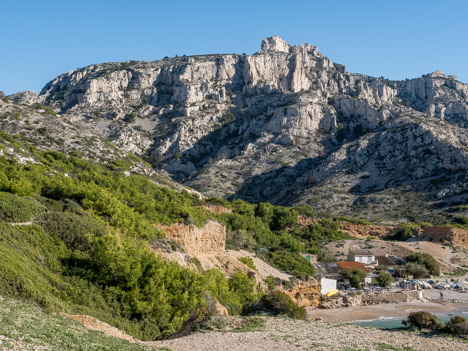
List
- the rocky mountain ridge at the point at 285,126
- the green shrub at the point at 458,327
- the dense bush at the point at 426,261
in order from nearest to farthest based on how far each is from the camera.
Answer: the green shrub at the point at 458,327, the dense bush at the point at 426,261, the rocky mountain ridge at the point at 285,126

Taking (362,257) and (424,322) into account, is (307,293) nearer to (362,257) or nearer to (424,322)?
(424,322)

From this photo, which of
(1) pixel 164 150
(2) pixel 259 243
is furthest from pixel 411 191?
(1) pixel 164 150

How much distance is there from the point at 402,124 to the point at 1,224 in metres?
100

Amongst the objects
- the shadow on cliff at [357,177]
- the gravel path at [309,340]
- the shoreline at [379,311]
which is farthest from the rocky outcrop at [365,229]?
the gravel path at [309,340]

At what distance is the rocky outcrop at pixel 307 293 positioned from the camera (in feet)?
131

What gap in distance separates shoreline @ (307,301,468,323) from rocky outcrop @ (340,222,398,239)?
102 ft

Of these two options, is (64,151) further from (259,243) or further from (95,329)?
(95,329)

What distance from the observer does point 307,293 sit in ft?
135

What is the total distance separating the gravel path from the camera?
1520 cm

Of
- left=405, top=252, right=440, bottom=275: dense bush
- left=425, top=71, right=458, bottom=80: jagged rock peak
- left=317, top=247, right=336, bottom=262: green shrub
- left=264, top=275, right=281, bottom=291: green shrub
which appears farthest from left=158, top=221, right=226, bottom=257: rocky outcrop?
left=425, top=71, right=458, bottom=80: jagged rock peak

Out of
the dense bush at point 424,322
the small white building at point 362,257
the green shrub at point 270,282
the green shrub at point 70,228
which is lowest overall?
the small white building at point 362,257

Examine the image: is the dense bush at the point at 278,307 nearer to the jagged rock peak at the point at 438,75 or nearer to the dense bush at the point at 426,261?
the dense bush at the point at 426,261

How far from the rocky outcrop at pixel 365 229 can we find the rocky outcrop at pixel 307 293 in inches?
1421

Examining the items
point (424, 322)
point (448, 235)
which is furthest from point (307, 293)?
point (448, 235)
